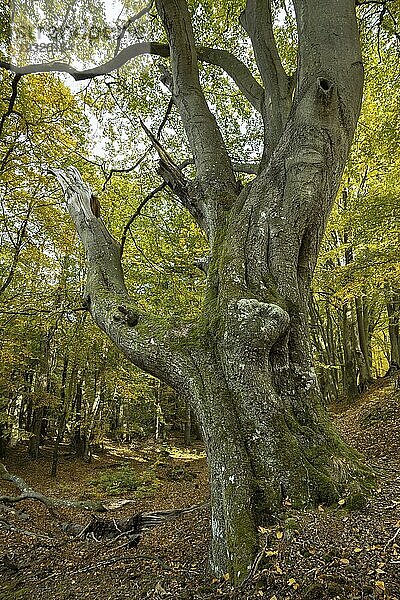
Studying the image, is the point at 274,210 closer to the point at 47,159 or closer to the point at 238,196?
the point at 238,196

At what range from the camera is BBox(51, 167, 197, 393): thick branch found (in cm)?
323

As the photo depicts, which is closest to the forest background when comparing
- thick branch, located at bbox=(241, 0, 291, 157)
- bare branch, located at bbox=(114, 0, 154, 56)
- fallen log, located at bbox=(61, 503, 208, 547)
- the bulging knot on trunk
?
bare branch, located at bbox=(114, 0, 154, 56)

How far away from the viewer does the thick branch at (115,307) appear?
3.23m

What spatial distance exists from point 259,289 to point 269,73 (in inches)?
108

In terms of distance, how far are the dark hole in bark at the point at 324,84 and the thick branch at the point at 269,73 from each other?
67 cm

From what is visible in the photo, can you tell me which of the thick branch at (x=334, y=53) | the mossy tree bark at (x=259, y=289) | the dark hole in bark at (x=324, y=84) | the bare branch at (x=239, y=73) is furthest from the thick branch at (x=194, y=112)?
the dark hole in bark at (x=324, y=84)

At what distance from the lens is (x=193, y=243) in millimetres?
10781

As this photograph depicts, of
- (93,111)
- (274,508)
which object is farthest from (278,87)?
(93,111)

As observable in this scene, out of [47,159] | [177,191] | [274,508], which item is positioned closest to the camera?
[274,508]

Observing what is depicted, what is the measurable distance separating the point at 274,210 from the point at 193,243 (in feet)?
23.9

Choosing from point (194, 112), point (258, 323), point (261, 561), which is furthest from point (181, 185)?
point (261, 561)

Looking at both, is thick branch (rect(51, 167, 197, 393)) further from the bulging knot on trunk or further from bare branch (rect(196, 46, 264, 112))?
bare branch (rect(196, 46, 264, 112))

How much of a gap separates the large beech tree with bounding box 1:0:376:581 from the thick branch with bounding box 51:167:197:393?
0.01m

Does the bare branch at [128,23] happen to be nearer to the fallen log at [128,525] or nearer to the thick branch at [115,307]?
the thick branch at [115,307]
